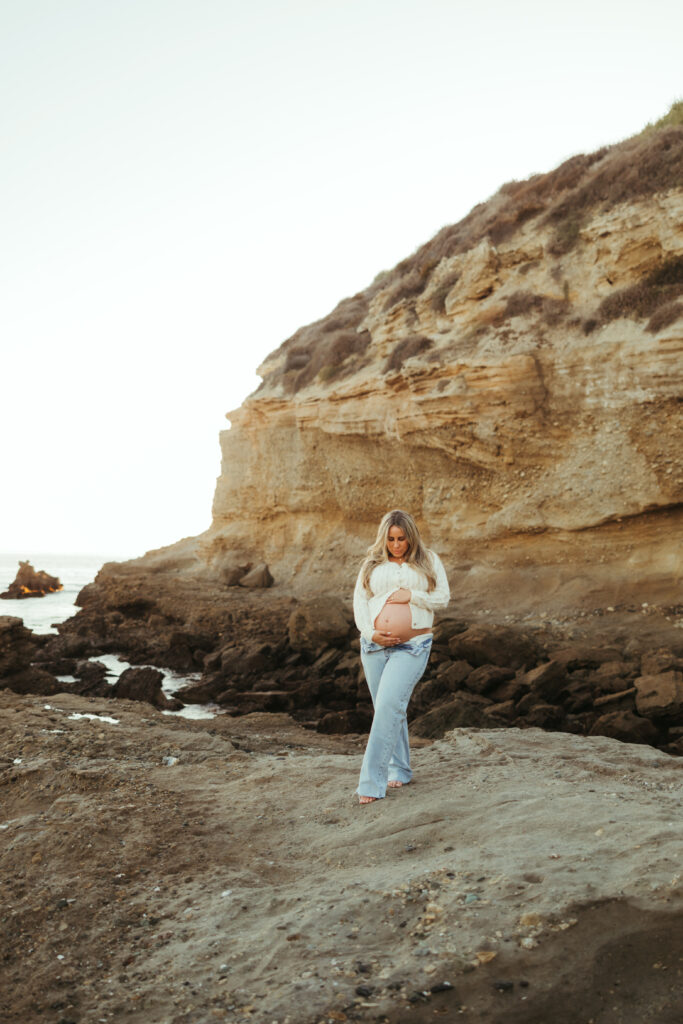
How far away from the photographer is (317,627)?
16.5m

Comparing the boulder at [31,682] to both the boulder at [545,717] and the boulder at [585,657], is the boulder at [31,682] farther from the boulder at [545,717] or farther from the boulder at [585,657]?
the boulder at [585,657]

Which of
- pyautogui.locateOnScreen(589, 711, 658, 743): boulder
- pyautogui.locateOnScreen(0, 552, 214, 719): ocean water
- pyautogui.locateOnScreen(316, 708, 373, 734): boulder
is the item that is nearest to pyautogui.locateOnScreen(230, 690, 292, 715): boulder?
pyautogui.locateOnScreen(0, 552, 214, 719): ocean water

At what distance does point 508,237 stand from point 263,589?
14276 mm

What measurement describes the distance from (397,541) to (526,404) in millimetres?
14223

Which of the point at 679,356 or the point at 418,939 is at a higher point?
the point at 679,356

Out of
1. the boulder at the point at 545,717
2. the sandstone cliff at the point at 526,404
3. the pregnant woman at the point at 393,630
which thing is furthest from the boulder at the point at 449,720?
the sandstone cliff at the point at 526,404

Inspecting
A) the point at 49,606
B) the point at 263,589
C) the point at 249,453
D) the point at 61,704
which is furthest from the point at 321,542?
the point at 49,606

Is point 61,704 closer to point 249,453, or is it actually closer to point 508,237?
point 508,237

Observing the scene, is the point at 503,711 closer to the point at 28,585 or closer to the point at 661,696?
the point at 661,696

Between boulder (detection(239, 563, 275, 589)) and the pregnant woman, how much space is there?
835 inches

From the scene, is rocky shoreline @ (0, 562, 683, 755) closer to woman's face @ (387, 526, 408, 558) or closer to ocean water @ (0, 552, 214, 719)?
ocean water @ (0, 552, 214, 719)

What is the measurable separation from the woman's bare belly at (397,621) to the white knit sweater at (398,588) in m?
0.04

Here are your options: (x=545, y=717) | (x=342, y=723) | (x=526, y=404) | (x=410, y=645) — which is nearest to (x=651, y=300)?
(x=526, y=404)

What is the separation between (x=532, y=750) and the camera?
22.4 feet
